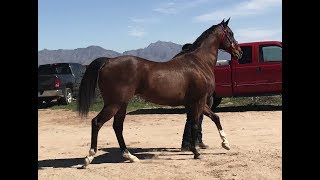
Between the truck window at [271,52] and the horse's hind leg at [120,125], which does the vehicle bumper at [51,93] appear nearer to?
the truck window at [271,52]

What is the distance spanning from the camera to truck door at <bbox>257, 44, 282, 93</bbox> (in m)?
13.5

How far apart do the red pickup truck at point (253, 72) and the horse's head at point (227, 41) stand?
5844 millimetres

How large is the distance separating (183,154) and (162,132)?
304 cm

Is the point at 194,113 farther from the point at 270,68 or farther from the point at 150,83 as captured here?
the point at 270,68

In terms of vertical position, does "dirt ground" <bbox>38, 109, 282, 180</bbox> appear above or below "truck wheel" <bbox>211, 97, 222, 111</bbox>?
below

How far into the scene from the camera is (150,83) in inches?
258

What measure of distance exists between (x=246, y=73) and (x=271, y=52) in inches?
45.6

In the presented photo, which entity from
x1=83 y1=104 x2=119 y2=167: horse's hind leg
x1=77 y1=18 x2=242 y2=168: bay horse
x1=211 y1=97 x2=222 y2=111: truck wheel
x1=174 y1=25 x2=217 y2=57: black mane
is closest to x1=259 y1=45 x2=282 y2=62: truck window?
x1=211 y1=97 x2=222 y2=111: truck wheel

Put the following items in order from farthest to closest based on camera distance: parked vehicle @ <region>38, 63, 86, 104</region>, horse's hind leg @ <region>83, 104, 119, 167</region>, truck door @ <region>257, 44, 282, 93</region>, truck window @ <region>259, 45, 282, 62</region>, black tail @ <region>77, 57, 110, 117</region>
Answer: parked vehicle @ <region>38, 63, 86, 104</region> → truck window @ <region>259, 45, 282, 62</region> → truck door @ <region>257, 44, 282, 93</region> → black tail @ <region>77, 57, 110, 117</region> → horse's hind leg @ <region>83, 104, 119, 167</region>

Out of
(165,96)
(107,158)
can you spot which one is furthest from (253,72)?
(107,158)

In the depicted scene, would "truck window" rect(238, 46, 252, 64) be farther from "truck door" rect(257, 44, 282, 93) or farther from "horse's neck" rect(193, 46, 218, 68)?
"horse's neck" rect(193, 46, 218, 68)

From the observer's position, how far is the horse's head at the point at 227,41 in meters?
7.63

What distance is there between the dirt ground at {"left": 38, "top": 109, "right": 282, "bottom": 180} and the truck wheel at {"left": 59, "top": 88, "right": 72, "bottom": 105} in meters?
4.77
